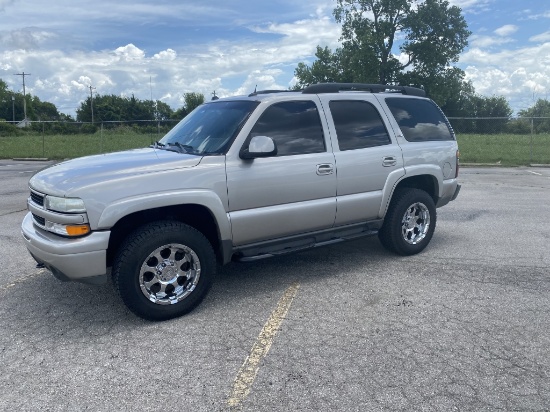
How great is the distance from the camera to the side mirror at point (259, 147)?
14.6 feet

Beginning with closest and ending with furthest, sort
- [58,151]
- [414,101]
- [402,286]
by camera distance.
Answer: [402,286] → [414,101] → [58,151]

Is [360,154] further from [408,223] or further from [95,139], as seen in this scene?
[95,139]

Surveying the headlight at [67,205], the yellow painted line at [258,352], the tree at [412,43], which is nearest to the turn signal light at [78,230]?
the headlight at [67,205]

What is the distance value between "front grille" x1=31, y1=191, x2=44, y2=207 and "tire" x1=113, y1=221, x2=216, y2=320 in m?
0.81

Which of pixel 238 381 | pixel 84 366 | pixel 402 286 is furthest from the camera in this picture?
pixel 402 286

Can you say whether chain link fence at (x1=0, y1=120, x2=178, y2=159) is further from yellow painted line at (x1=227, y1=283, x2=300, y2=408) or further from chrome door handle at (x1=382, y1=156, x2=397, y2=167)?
yellow painted line at (x1=227, y1=283, x2=300, y2=408)

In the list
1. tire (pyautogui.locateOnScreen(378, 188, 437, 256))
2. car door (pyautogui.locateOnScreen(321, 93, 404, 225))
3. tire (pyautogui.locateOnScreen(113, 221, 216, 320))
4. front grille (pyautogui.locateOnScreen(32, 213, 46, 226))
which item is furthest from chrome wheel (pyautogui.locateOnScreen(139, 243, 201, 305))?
tire (pyautogui.locateOnScreen(378, 188, 437, 256))

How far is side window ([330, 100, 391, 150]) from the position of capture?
5.30 m

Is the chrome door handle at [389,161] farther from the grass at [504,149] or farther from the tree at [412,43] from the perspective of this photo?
the tree at [412,43]

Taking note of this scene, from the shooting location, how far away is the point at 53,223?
403 centimetres

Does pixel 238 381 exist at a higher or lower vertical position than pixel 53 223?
lower

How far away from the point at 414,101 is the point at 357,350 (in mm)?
3596

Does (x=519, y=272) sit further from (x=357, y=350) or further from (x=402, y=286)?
(x=357, y=350)

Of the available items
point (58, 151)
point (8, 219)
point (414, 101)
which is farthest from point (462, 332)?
point (58, 151)
